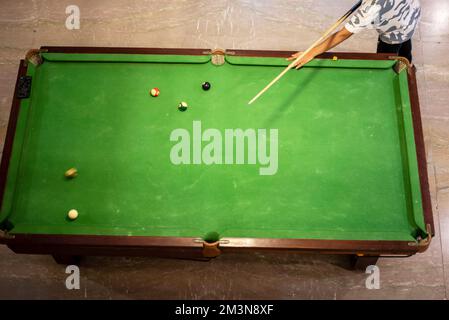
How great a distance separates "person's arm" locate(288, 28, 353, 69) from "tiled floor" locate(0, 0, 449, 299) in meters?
1.21

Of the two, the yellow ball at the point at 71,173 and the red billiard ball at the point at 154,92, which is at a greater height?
the red billiard ball at the point at 154,92

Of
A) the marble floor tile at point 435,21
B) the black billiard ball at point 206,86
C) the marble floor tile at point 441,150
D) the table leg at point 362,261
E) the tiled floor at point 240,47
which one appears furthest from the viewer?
the marble floor tile at point 435,21

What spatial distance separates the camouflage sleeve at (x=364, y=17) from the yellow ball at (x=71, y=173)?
212 cm

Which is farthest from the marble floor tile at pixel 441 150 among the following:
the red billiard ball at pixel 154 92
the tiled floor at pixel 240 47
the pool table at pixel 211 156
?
the red billiard ball at pixel 154 92

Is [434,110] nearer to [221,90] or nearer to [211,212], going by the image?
[221,90]

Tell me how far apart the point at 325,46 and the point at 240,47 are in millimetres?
1363

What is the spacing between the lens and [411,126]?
9.11 feet

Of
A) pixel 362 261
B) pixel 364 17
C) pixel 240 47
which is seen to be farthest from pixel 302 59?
pixel 362 261

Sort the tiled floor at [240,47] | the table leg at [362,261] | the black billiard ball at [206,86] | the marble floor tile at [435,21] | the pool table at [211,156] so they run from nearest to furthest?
the pool table at [211,156]
the black billiard ball at [206,86]
the table leg at [362,261]
the tiled floor at [240,47]
the marble floor tile at [435,21]

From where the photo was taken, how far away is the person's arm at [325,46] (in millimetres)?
2889

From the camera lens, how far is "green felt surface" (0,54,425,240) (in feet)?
8.46

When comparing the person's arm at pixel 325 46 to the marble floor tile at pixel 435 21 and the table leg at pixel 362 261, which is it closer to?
the table leg at pixel 362 261

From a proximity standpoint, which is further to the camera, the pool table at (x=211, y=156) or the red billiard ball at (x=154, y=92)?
the red billiard ball at (x=154, y=92)
